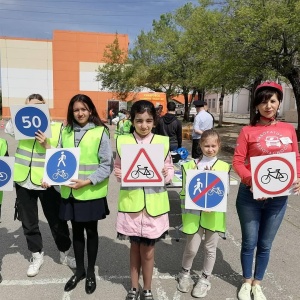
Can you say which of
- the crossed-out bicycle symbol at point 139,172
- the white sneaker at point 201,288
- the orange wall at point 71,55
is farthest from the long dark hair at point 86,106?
the orange wall at point 71,55

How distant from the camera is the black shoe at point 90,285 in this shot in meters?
A: 2.93

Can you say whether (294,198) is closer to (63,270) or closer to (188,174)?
(188,174)

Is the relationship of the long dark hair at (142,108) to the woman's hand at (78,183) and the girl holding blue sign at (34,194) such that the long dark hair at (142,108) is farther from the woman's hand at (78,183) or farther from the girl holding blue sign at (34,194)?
the girl holding blue sign at (34,194)

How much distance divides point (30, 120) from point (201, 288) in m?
2.27

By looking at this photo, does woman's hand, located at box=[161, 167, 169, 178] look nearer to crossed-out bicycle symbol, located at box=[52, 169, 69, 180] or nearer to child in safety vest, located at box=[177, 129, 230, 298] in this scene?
child in safety vest, located at box=[177, 129, 230, 298]

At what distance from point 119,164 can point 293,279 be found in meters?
2.23

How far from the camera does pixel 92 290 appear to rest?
116 inches

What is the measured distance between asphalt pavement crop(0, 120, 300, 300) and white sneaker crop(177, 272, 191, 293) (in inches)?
1.8

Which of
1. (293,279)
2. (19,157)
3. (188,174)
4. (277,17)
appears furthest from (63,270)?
(277,17)

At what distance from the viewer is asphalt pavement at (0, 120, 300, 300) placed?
2955 millimetres

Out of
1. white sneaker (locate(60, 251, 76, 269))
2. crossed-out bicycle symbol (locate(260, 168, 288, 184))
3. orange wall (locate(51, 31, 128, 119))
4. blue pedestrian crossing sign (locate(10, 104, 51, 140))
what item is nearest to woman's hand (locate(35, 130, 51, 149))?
blue pedestrian crossing sign (locate(10, 104, 51, 140))

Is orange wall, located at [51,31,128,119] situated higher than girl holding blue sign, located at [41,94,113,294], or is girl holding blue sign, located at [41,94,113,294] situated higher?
orange wall, located at [51,31,128,119]

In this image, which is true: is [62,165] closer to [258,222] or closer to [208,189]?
[208,189]

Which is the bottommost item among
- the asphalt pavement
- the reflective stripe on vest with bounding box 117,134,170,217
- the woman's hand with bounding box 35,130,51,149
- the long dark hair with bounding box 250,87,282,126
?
the asphalt pavement
